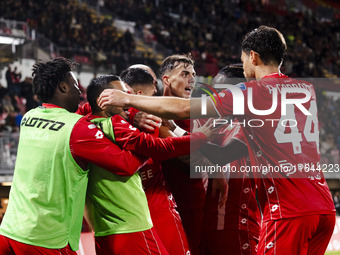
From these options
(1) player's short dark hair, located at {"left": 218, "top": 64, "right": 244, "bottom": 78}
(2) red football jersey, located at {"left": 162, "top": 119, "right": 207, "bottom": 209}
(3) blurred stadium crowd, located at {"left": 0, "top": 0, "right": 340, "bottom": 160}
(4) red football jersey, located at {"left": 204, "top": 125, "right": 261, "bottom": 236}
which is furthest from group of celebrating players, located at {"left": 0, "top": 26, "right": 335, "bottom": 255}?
(3) blurred stadium crowd, located at {"left": 0, "top": 0, "right": 340, "bottom": 160}

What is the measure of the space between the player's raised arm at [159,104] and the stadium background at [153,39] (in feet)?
11.2

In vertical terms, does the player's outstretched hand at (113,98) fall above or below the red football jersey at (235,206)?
above

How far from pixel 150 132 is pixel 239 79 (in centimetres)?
124

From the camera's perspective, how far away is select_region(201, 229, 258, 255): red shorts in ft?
12.2

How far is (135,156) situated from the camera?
8.91ft

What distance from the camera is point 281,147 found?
275 centimetres

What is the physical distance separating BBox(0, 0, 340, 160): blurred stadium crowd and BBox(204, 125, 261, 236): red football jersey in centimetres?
749

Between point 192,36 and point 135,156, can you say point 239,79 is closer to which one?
point 135,156

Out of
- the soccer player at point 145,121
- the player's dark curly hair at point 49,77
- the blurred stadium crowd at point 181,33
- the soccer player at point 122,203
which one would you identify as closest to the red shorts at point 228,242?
the soccer player at point 122,203

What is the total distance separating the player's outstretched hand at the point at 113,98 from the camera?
2.67m

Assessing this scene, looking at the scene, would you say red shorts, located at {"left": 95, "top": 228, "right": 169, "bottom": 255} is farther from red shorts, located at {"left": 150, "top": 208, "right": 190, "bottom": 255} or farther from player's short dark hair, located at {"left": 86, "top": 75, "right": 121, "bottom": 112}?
player's short dark hair, located at {"left": 86, "top": 75, "right": 121, "bottom": 112}

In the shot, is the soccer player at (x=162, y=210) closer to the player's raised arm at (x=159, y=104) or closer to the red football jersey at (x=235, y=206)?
the player's raised arm at (x=159, y=104)

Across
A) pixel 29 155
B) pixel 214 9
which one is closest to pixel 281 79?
pixel 29 155

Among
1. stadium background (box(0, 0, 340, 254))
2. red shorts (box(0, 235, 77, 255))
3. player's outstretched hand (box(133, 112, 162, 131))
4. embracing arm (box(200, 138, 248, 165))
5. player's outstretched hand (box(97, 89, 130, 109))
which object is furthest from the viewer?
stadium background (box(0, 0, 340, 254))
